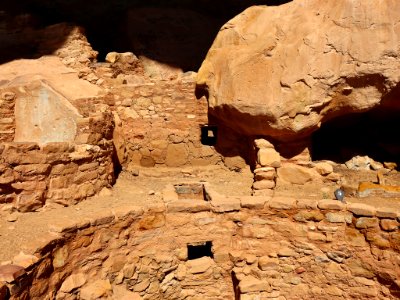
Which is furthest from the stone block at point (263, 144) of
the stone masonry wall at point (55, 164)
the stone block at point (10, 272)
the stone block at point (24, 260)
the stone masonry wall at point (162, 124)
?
the stone block at point (10, 272)

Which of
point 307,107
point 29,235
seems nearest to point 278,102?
point 307,107

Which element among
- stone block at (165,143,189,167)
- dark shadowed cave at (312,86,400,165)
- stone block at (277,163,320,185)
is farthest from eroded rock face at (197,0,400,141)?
stone block at (165,143,189,167)

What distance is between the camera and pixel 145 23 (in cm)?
934

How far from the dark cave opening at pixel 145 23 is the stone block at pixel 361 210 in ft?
17.7

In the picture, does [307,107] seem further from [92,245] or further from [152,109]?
[92,245]

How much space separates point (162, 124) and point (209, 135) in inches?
40.4

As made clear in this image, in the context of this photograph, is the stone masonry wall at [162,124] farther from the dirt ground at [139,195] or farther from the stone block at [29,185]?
the stone block at [29,185]

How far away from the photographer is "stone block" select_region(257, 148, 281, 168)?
6.27m

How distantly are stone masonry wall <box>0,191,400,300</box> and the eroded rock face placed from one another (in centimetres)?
141

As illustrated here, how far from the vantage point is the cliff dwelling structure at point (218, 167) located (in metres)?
4.83

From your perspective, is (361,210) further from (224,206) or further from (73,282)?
(73,282)

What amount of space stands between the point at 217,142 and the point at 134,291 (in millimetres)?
3125

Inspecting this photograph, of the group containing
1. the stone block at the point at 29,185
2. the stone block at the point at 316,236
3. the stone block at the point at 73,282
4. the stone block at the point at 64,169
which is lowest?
the stone block at the point at 73,282

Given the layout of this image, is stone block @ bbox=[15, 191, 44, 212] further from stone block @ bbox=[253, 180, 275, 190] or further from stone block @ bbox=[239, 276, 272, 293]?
stone block @ bbox=[253, 180, 275, 190]
